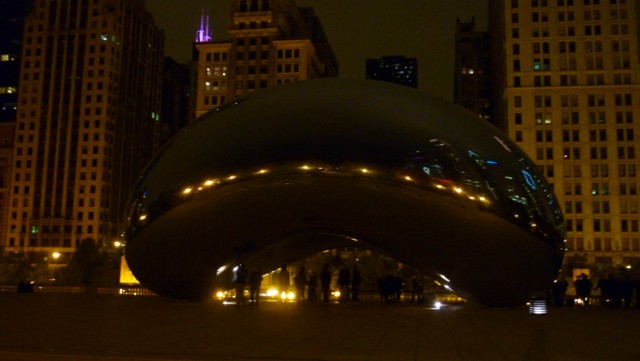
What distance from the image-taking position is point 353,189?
12570mm

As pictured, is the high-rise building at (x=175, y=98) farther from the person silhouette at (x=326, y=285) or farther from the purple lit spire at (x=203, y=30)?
the person silhouette at (x=326, y=285)

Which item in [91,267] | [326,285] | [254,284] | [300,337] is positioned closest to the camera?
[300,337]

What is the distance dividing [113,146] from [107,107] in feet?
24.8

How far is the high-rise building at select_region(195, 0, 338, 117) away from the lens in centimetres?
11900

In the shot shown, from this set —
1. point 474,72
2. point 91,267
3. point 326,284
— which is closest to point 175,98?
point 474,72

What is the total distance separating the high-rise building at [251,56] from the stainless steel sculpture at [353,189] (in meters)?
105

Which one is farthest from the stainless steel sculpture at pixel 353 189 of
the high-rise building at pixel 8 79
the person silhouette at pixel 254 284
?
the high-rise building at pixel 8 79

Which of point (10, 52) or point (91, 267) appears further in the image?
point (10, 52)

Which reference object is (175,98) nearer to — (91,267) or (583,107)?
(91,267)

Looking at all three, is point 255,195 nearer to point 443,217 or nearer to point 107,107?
point 443,217

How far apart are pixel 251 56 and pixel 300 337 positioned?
4514 inches

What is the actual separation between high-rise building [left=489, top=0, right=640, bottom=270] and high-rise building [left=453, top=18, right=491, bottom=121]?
51552mm

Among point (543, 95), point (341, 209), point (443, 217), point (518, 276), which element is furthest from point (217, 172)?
point (543, 95)

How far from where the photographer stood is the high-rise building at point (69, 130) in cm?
12062
